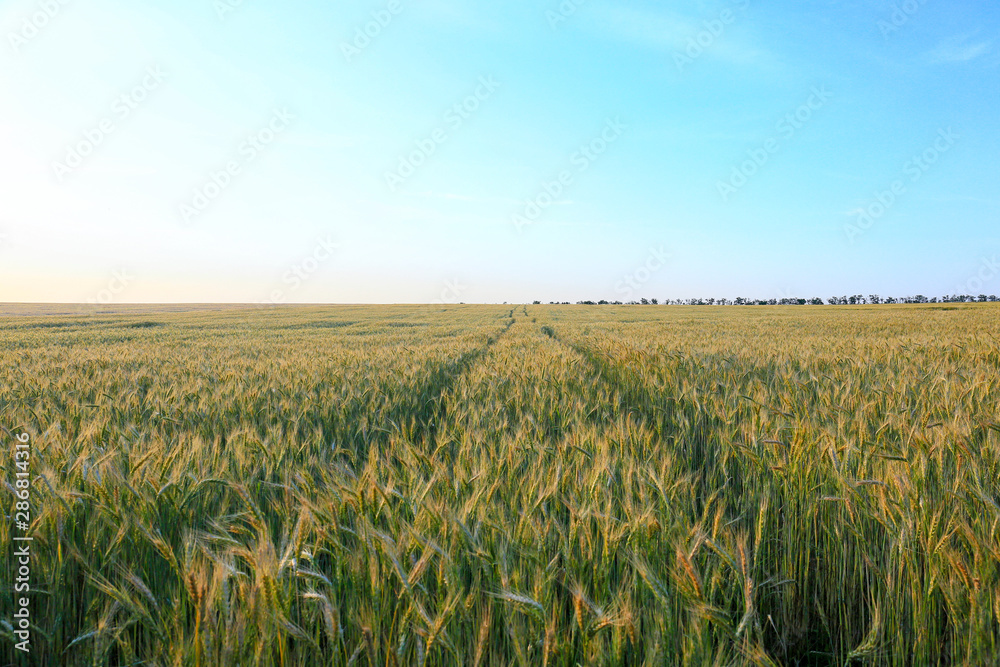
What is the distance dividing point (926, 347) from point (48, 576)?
937cm

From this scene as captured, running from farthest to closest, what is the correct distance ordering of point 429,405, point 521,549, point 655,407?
point 429,405 → point 655,407 → point 521,549

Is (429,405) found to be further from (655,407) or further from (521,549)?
(521,549)

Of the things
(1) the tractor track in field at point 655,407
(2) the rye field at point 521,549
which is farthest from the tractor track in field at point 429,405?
(1) the tractor track in field at point 655,407

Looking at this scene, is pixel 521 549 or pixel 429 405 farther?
pixel 429 405

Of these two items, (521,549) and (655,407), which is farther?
(655,407)

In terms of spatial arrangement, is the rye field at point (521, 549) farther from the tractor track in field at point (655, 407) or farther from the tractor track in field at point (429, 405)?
the tractor track in field at point (429, 405)

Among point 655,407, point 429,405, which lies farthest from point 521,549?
point 429,405

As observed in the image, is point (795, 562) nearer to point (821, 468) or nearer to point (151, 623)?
point (821, 468)

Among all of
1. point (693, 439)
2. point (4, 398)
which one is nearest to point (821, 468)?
point (693, 439)

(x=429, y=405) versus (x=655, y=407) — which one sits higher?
(x=655, y=407)

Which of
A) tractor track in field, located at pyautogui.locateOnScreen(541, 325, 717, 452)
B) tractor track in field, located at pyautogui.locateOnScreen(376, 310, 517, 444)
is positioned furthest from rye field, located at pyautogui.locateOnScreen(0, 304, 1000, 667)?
tractor track in field, located at pyautogui.locateOnScreen(376, 310, 517, 444)

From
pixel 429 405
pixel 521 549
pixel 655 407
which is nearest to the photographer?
pixel 521 549

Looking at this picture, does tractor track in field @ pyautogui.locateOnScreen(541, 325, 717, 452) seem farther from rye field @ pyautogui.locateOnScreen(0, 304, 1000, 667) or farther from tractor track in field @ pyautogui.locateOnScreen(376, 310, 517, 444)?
tractor track in field @ pyautogui.locateOnScreen(376, 310, 517, 444)

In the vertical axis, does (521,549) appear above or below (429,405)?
above
